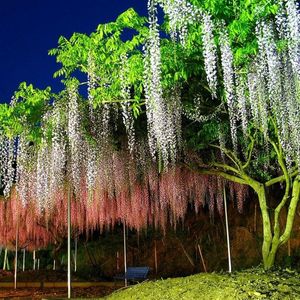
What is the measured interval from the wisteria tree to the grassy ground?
189cm

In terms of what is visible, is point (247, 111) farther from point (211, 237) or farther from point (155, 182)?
point (211, 237)

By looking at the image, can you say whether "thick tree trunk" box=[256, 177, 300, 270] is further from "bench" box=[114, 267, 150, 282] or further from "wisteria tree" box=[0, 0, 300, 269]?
"bench" box=[114, 267, 150, 282]

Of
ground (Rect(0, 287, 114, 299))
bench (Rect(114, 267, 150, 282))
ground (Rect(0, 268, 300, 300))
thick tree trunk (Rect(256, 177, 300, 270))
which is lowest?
ground (Rect(0, 287, 114, 299))

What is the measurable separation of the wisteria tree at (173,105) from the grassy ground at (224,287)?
6.21 feet

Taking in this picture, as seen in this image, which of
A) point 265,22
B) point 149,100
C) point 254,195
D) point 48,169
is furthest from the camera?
point 254,195

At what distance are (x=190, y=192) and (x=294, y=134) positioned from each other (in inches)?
241

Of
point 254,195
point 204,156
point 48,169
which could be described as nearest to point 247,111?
point 204,156

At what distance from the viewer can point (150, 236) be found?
20.0 metres

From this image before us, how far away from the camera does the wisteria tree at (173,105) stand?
5.52 meters

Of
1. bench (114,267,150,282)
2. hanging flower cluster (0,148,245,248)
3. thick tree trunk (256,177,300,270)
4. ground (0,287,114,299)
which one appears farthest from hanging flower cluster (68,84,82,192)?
bench (114,267,150,282)

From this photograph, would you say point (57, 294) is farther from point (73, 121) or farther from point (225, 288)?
point (225, 288)

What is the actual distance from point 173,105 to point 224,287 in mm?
3701

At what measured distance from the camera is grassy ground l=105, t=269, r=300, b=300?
456cm

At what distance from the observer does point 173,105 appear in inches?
308
